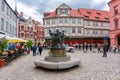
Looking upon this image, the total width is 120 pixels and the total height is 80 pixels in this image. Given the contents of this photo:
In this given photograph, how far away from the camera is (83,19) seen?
160 feet

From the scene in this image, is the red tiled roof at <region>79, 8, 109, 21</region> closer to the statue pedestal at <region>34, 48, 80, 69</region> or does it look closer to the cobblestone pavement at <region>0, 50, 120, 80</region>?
the statue pedestal at <region>34, 48, 80, 69</region>

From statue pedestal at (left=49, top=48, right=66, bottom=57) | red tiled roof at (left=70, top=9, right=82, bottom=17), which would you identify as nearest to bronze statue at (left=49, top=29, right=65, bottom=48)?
statue pedestal at (left=49, top=48, right=66, bottom=57)

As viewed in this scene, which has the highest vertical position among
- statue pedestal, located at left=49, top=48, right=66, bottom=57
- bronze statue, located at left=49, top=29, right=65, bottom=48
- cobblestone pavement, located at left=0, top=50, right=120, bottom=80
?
bronze statue, located at left=49, top=29, right=65, bottom=48

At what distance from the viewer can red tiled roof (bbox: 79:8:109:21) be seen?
50.6m

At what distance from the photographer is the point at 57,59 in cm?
1095

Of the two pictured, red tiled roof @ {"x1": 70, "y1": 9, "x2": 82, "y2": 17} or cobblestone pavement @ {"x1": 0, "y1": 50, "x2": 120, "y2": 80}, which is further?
red tiled roof @ {"x1": 70, "y1": 9, "x2": 82, "y2": 17}

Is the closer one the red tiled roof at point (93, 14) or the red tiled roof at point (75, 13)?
the red tiled roof at point (75, 13)

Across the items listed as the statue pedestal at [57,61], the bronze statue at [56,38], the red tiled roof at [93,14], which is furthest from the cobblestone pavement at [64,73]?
the red tiled roof at [93,14]

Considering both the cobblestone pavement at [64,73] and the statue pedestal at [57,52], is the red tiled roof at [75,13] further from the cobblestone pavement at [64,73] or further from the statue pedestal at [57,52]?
the cobblestone pavement at [64,73]

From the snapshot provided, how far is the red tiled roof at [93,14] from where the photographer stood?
5063 cm

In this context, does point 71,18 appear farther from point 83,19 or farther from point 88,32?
point 88,32

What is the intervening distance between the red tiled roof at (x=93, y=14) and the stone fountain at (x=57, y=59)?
38493 mm

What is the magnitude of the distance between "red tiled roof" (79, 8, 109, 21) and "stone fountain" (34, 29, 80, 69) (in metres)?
38.5

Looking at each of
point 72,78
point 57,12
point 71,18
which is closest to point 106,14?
point 71,18
